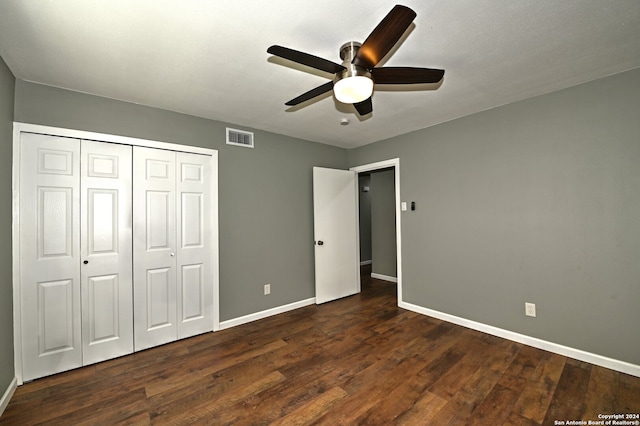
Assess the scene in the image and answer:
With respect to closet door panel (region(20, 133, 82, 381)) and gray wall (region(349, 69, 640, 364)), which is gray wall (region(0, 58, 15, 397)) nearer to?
closet door panel (region(20, 133, 82, 381))

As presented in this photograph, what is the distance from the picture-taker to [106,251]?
2533mm

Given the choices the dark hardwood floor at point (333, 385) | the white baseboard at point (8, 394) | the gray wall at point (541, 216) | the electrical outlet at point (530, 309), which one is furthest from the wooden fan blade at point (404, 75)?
the white baseboard at point (8, 394)

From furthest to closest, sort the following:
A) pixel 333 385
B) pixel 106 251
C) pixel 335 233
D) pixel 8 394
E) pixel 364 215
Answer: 1. pixel 364 215
2. pixel 335 233
3. pixel 106 251
4. pixel 333 385
5. pixel 8 394

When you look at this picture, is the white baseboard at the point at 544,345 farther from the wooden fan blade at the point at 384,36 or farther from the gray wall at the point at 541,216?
the wooden fan blade at the point at 384,36

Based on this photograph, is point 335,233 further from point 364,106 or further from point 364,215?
point 364,215

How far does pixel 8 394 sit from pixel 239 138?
9.80 feet

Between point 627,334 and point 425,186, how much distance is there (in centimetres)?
225

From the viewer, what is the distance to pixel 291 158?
3844 mm

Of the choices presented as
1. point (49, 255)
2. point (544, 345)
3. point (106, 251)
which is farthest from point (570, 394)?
point (49, 255)

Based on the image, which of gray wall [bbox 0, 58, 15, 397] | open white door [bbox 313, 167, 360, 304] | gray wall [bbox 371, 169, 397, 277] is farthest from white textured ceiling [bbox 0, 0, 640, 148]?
gray wall [bbox 371, 169, 397, 277]

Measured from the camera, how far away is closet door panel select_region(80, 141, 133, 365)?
7.98 ft

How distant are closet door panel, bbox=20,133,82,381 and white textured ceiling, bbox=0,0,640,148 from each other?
0.67m

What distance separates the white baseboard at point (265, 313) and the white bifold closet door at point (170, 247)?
0.74ft

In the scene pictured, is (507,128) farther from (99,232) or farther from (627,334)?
(99,232)
